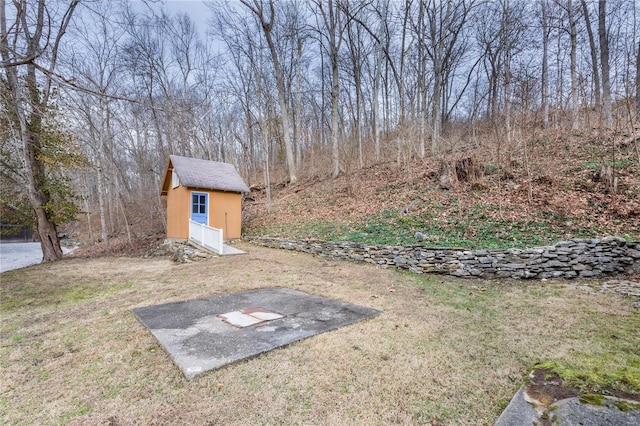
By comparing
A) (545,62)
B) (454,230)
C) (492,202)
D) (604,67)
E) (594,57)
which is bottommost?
(454,230)

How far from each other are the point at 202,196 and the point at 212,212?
0.74m

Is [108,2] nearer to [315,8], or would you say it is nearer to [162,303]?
[162,303]

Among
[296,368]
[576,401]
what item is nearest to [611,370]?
[576,401]

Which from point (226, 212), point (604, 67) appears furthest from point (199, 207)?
point (604, 67)

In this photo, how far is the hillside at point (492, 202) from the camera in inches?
255

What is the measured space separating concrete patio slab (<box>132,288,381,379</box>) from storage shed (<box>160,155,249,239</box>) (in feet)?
24.6

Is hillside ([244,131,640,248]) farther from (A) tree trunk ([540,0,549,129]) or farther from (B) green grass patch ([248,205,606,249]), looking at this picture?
(A) tree trunk ([540,0,549,129])

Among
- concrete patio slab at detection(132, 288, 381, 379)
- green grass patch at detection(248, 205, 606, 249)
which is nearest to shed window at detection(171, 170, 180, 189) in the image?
green grass patch at detection(248, 205, 606, 249)

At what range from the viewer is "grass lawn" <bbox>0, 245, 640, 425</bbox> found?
81.1 inches

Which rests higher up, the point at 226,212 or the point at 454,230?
the point at 226,212

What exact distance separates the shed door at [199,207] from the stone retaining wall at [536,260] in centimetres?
808

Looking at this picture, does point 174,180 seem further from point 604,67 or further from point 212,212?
point 604,67

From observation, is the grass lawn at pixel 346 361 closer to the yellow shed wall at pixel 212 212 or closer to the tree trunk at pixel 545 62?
the yellow shed wall at pixel 212 212

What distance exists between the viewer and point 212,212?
11.8 metres
